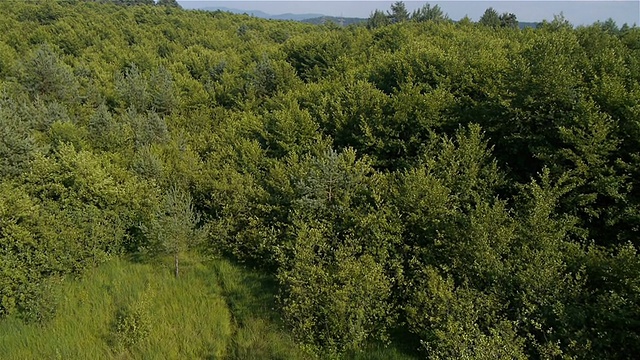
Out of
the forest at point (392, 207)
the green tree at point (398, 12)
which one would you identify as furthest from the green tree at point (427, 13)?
the forest at point (392, 207)

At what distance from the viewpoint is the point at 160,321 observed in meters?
15.5

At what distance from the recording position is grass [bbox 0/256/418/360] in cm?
1408

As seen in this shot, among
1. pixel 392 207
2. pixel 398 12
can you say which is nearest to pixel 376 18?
pixel 398 12

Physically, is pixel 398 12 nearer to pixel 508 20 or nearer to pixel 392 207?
pixel 508 20

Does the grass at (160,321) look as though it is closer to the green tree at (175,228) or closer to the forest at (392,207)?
the forest at (392,207)

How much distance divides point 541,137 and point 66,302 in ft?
69.4

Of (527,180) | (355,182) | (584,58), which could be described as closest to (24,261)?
(355,182)

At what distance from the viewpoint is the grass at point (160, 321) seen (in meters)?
14.1

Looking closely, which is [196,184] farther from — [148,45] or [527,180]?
[148,45]

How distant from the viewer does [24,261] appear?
53.0 ft

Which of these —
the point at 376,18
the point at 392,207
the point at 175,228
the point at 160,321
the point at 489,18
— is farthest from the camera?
the point at 376,18

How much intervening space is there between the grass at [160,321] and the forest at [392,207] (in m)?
0.20

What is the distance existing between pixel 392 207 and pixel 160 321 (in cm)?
987

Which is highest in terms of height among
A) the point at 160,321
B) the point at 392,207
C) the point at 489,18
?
the point at 489,18
